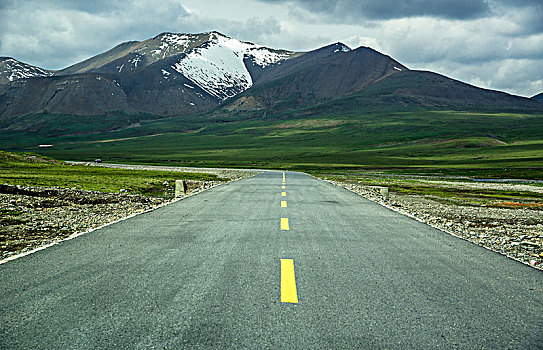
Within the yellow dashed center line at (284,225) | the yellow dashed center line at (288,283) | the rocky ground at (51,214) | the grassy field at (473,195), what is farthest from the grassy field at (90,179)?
the yellow dashed center line at (288,283)

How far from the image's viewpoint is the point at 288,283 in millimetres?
6867

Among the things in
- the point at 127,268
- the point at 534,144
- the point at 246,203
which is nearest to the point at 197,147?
the point at 534,144

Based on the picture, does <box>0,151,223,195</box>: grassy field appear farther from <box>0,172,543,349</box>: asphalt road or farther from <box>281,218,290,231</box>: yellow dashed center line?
<box>0,172,543,349</box>: asphalt road

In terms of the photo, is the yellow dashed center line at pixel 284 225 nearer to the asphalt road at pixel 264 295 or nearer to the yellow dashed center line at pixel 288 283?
the asphalt road at pixel 264 295

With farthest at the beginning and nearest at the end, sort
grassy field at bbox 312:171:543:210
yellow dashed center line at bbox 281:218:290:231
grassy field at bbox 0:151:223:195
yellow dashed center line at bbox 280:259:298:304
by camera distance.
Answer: grassy field at bbox 0:151:223:195 < grassy field at bbox 312:171:543:210 < yellow dashed center line at bbox 281:218:290:231 < yellow dashed center line at bbox 280:259:298:304

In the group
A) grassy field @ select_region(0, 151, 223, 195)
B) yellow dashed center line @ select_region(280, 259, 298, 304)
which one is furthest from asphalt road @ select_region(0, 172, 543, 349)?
grassy field @ select_region(0, 151, 223, 195)

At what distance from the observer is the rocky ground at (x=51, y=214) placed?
1173 cm

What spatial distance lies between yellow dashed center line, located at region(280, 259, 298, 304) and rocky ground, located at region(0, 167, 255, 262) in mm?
6115

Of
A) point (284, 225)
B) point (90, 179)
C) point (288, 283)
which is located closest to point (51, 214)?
point (284, 225)

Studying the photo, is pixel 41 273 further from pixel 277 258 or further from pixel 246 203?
pixel 246 203

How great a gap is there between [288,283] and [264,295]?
2.44 ft

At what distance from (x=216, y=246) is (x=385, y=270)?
416 centimetres

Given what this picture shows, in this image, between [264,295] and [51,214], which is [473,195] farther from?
[264,295]

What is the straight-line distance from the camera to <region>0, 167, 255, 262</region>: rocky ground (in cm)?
1173
